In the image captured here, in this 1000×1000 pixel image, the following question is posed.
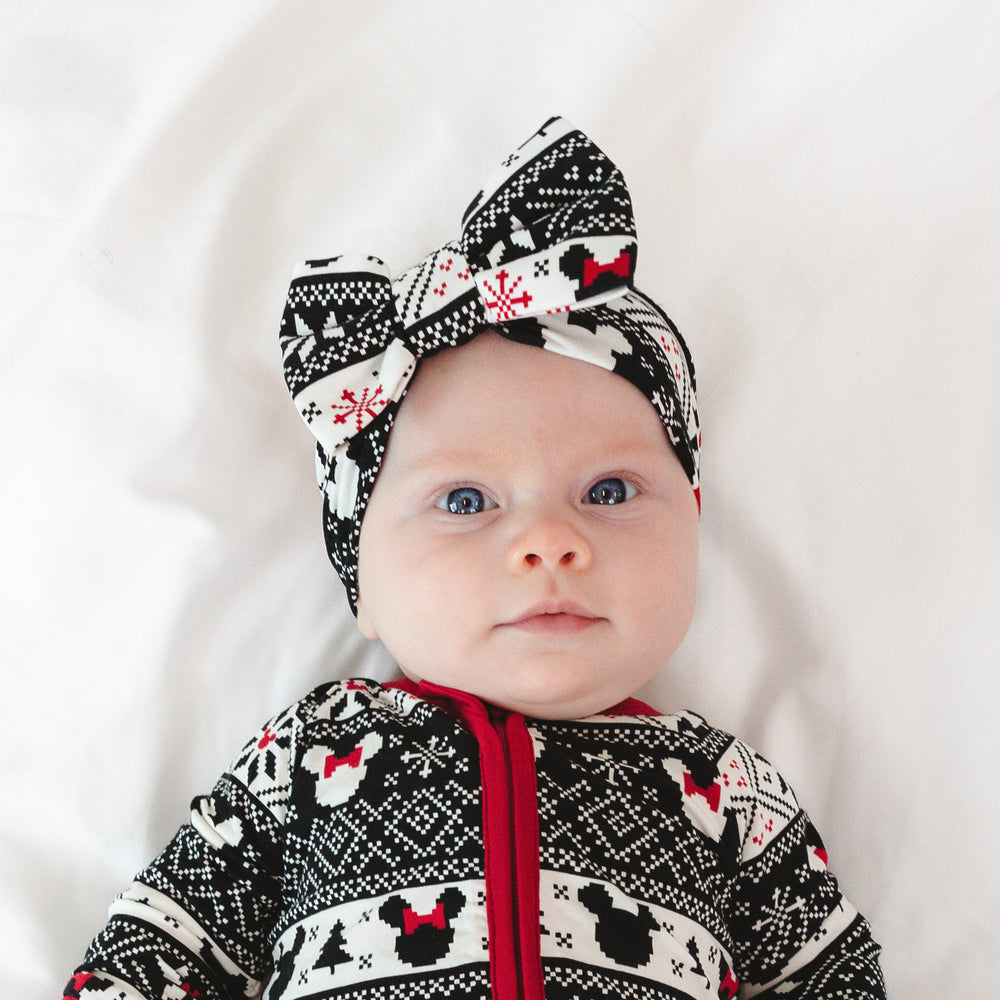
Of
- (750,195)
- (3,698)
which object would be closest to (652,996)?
(3,698)

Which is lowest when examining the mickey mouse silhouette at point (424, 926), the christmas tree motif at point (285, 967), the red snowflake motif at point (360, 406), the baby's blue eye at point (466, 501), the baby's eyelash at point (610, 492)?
the christmas tree motif at point (285, 967)

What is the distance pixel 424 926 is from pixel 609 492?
0.47 metres

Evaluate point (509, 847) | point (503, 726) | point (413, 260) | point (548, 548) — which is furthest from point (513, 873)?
point (413, 260)

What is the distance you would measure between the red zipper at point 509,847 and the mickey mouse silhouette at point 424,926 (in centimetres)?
4

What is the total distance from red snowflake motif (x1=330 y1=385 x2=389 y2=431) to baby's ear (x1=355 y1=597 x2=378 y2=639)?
0.21 metres

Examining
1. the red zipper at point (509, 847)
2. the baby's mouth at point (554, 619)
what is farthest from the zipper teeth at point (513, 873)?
the baby's mouth at point (554, 619)

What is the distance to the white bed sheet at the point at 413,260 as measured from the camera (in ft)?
4.66

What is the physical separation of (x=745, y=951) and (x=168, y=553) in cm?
79

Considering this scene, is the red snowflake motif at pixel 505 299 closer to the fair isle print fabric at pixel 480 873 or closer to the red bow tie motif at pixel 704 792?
the fair isle print fabric at pixel 480 873

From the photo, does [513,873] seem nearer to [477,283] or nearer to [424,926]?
[424,926]

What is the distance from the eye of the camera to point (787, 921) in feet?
4.26

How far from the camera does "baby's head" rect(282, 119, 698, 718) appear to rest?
120cm

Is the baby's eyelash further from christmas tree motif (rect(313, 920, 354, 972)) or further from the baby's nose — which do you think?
christmas tree motif (rect(313, 920, 354, 972))

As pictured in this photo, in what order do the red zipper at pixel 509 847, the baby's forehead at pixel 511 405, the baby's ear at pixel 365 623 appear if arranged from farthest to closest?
the baby's ear at pixel 365 623, the baby's forehead at pixel 511 405, the red zipper at pixel 509 847
